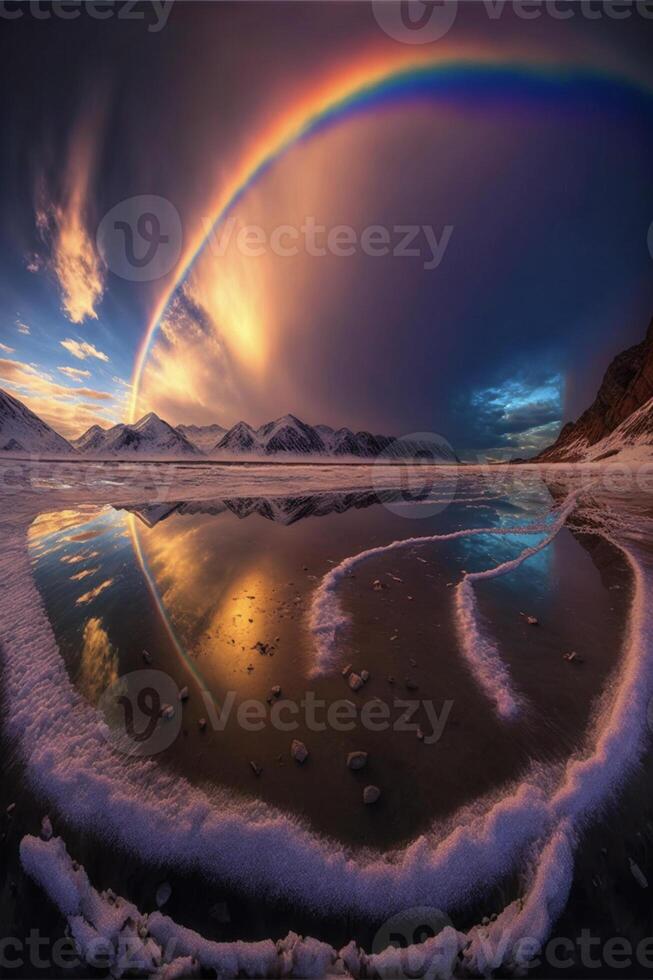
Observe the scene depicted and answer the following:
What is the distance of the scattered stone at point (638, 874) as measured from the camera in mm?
2189

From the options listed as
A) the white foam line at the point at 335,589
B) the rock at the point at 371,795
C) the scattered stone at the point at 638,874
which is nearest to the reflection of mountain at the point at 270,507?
the white foam line at the point at 335,589

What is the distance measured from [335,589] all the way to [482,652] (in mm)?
2849

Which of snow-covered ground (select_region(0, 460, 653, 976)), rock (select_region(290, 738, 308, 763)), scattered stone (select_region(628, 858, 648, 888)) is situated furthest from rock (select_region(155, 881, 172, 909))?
scattered stone (select_region(628, 858, 648, 888))

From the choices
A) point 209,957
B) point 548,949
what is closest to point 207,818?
point 209,957

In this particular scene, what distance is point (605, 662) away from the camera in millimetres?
4246

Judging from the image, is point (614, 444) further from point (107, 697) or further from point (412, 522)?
point (107, 697)

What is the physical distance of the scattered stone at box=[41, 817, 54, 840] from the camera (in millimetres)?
2410

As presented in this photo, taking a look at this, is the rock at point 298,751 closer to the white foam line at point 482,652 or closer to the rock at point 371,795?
the rock at point 371,795

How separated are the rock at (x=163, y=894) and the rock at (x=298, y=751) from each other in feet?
A: 3.87

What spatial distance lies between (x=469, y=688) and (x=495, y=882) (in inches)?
71.8

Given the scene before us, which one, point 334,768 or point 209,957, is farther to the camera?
point 334,768

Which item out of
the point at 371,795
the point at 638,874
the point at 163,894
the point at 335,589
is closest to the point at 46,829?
the point at 163,894

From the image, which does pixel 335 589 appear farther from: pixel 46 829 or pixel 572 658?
pixel 46 829

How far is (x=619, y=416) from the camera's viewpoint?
4139 inches
